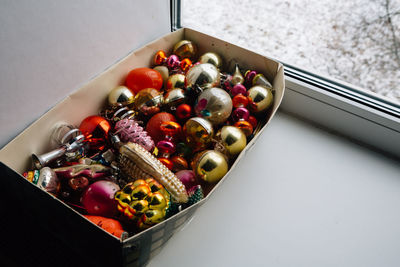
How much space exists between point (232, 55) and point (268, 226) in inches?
18.3

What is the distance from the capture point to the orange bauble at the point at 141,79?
2.56 feet

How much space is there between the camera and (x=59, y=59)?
2.18ft

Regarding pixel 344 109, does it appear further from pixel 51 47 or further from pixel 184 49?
pixel 51 47

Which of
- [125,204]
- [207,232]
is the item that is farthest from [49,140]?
[207,232]

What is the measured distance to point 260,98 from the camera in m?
0.76

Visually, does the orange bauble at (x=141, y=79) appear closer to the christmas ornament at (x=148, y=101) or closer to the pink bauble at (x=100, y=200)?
the christmas ornament at (x=148, y=101)

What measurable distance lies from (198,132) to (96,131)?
0.22 meters

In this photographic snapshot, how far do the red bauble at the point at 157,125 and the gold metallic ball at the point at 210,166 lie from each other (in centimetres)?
11

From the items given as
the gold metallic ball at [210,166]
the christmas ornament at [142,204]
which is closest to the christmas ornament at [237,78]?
the gold metallic ball at [210,166]

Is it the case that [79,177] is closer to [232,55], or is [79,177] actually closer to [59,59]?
[59,59]

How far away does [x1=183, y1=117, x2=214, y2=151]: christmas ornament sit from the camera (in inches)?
26.0

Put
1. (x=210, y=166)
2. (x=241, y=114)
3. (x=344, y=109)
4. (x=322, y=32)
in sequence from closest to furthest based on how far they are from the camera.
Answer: (x=210, y=166) → (x=241, y=114) → (x=344, y=109) → (x=322, y=32)

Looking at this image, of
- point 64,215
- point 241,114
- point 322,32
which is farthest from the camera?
point 322,32

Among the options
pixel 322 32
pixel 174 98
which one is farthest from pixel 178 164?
pixel 322 32
